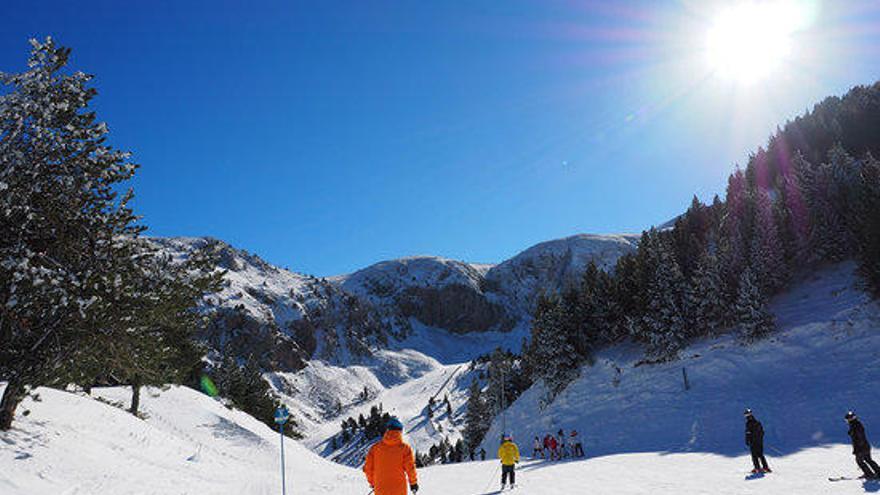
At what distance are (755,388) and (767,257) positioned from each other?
16433 mm

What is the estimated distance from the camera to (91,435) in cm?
1466

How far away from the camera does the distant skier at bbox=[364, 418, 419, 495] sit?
24.9ft

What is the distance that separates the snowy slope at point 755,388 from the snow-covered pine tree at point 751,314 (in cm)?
76

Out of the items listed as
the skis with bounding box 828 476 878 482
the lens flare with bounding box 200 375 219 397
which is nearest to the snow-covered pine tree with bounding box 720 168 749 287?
the skis with bounding box 828 476 878 482

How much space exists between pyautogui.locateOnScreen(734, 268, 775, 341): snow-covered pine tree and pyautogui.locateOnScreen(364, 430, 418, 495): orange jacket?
36088mm

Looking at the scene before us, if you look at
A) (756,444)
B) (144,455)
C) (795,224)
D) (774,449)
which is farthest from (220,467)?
(795,224)

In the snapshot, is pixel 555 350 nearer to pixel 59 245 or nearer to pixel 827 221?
pixel 827 221

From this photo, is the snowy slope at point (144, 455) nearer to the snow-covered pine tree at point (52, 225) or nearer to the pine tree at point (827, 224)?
the snow-covered pine tree at point (52, 225)

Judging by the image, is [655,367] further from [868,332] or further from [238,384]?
[238,384]

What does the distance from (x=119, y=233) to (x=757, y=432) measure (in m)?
19.3

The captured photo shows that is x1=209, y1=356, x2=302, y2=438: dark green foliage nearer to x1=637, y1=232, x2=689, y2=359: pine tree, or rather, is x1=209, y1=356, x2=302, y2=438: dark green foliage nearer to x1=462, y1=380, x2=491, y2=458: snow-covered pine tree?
x1=462, y1=380, x2=491, y2=458: snow-covered pine tree

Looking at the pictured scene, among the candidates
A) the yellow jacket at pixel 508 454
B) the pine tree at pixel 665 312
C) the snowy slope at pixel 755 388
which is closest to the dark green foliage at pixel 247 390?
the snowy slope at pixel 755 388

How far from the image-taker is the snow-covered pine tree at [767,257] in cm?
4288

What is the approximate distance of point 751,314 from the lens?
36.1m
